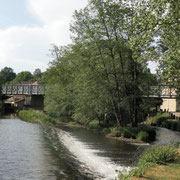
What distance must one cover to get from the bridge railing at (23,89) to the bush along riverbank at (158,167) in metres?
60.9

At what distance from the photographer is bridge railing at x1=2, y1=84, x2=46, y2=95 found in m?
77.1

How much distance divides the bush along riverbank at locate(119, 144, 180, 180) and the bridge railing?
200 ft

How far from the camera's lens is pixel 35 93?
76.4m

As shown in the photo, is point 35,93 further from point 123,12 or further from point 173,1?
point 173,1

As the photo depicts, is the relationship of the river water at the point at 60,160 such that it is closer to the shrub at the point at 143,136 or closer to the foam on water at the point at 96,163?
the foam on water at the point at 96,163

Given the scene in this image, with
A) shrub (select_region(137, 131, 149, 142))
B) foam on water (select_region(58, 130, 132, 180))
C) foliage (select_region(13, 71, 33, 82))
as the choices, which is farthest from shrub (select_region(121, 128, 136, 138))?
foliage (select_region(13, 71, 33, 82))

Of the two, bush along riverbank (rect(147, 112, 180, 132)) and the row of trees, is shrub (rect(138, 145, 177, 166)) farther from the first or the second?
bush along riverbank (rect(147, 112, 180, 132))

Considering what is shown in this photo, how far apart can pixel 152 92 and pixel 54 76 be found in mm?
30787

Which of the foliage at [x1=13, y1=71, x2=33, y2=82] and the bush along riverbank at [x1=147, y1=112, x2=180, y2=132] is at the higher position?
the foliage at [x1=13, y1=71, x2=33, y2=82]

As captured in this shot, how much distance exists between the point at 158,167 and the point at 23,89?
7107 centimetres

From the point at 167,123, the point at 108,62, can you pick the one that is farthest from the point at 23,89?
the point at 108,62

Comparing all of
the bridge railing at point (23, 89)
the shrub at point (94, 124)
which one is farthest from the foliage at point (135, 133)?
the bridge railing at point (23, 89)

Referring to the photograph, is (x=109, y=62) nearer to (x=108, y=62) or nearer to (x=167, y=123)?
(x=108, y=62)

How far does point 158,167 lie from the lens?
498 inches
